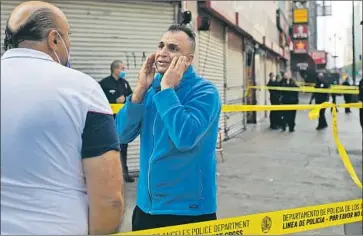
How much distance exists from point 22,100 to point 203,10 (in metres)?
9.44

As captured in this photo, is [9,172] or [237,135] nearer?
[9,172]

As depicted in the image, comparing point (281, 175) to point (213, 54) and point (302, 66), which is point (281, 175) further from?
point (302, 66)

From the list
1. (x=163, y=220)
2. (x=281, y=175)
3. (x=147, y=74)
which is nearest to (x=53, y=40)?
(x=147, y=74)

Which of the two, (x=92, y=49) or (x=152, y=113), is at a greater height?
(x=92, y=49)

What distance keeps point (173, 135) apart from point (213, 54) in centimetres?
944

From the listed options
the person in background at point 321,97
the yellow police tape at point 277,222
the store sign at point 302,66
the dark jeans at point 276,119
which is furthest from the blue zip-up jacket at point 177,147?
the store sign at point 302,66

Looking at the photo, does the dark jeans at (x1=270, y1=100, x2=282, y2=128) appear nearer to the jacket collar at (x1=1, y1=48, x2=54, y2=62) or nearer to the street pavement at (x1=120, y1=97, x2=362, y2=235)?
the street pavement at (x1=120, y1=97, x2=362, y2=235)

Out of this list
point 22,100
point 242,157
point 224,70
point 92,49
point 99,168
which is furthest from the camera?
point 224,70

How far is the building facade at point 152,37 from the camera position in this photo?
781 cm

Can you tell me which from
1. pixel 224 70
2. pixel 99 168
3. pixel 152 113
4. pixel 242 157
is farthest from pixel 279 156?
pixel 99 168

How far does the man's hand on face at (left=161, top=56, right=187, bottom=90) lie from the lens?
8.14 feet

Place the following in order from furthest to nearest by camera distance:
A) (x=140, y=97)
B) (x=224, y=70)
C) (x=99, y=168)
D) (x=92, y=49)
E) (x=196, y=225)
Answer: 1. (x=224, y=70)
2. (x=92, y=49)
3. (x=140, y=97)
4. (x=196, y=225)
5. (x=99, y=168)

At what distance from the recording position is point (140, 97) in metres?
2.71

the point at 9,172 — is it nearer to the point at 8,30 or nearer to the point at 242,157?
the point at 8,30
